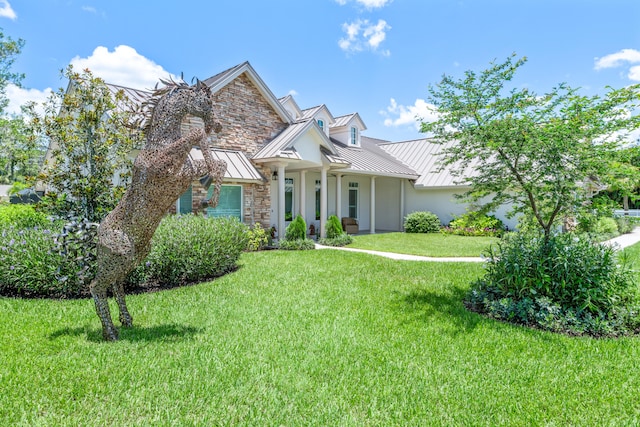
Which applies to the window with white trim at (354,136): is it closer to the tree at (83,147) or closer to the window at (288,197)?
the window at (288,197)

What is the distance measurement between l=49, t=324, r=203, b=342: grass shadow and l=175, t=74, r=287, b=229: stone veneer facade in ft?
25.7

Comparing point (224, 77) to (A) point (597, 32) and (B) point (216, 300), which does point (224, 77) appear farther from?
(A) point (597, 32)

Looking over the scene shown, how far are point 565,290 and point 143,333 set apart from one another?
6.23m

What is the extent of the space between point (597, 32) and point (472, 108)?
6874 millimetres

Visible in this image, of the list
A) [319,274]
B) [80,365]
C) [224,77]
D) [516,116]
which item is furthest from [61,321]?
[224,77]

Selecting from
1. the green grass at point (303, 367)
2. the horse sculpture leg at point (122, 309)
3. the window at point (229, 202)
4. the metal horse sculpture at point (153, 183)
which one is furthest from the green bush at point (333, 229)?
the metal horse sculpture at point (153, 183)

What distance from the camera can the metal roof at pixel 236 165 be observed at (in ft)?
39.0

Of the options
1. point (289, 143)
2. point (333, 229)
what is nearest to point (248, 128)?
point (289, 143)

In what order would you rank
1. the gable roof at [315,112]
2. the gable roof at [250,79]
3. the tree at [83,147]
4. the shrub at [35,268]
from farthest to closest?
the gable roof at [315,112]
the gable roof at [250,79]
the tree at [83,147]
the shrub at [35,268]

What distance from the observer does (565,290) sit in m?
5.45

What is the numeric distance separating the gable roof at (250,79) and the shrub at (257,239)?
16.3ft

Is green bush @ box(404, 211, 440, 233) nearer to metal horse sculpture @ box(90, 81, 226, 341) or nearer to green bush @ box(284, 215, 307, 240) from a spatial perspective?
green bush @ box(284, 215, 307, 240)

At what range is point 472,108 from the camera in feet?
19.9

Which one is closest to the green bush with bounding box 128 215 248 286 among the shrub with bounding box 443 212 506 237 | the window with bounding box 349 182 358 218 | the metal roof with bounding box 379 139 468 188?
the window with bounding box 349 182 358 218
